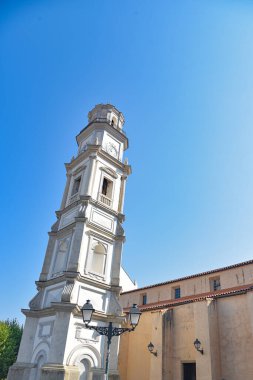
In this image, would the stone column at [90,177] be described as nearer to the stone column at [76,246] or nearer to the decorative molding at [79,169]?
the decorative molding at [79,169]

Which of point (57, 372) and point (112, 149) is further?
point (112, 149)

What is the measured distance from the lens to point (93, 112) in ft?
78.0

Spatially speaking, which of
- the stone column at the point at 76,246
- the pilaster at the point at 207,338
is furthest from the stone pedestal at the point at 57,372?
the pilaster at the point at 207,338

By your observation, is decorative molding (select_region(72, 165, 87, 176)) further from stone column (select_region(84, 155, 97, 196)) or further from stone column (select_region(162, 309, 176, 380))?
stone column (select_region(162, 309, 176, 380))

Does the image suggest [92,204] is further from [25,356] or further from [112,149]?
[25,356]

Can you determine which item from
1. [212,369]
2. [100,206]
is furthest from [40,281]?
[212,369]

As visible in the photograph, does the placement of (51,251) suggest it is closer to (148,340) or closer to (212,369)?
(148,340)

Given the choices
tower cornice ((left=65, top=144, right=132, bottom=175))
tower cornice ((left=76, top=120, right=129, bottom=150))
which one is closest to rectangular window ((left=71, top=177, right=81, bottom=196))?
tower cornice ((left=65, top=144, right=132, bottom=175))

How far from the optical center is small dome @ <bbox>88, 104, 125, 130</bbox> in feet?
75.1

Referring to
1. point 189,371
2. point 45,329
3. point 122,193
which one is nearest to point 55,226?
point 122,193

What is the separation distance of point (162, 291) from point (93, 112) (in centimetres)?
1679

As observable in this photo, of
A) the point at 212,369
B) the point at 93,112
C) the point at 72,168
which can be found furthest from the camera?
the point at 93,112

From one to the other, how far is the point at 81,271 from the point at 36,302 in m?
3.24

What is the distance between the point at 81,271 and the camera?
50.2 ft
